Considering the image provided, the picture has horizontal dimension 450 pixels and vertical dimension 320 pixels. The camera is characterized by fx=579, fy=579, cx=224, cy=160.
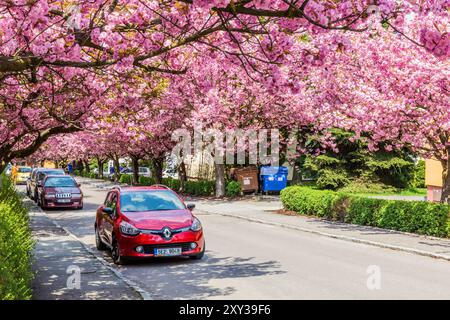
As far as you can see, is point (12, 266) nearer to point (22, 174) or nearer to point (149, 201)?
point (149, 201)

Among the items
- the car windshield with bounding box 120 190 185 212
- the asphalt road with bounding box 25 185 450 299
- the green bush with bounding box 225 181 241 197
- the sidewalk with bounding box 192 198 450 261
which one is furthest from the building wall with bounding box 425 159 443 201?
the car windshield with bounding box 120 190 185 212

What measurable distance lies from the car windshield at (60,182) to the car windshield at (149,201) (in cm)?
1673

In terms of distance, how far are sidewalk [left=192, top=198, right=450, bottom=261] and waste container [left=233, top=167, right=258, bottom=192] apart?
714cm

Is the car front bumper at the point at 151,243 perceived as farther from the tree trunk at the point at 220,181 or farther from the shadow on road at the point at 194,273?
the tree trunk at the point at 220,181

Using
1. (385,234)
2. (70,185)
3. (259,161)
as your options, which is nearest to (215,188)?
(259,161)

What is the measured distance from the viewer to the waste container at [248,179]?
36.1 meters

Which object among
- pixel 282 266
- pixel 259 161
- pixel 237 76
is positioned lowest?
pixel 282 266

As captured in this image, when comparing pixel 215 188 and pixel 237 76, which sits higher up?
pixel 237 76

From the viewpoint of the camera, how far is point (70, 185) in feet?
96.5

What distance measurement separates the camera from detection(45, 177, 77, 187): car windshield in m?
29.1

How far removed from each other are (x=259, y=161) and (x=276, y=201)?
6.31 metres

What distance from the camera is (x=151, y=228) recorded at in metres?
11.9

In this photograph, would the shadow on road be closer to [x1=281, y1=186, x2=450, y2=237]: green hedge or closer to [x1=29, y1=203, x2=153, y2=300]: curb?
[x1=29, y1=203, x2=153, y2=300]: curb
